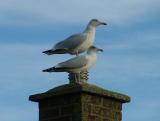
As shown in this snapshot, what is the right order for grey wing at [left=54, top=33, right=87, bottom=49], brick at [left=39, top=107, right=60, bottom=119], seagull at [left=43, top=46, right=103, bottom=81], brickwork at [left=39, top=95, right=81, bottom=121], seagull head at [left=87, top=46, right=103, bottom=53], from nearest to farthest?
brickwork at [left=39, top=95, right=81, bottom=121], brick at [left=39, top=107, right=60, bottom=119], seagull at [left=43, top=46, right=103, bottom=81], seagull head at [left=87, top=46, right=103, bottom=53], grey wing at [left=54, top=33, right=87, bottom=49]

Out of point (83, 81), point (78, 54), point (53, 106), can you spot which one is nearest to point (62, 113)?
point (53, 106)

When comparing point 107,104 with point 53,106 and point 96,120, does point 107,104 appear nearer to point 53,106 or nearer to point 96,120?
point 96,120

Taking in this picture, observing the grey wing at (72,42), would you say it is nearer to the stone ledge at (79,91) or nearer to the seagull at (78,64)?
the seagull at (78,64)

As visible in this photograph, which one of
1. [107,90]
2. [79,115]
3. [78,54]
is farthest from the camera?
[78,54]

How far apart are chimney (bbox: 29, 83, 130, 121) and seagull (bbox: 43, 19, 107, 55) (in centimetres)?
75

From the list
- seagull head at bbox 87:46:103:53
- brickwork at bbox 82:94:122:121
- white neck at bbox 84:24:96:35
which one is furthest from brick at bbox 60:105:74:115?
white neck at bbox 84:24:96:35

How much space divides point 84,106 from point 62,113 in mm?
331

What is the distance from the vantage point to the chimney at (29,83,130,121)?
6.19m

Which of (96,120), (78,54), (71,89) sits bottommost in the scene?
(96,120)

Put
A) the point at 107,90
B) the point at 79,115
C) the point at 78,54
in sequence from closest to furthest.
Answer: the point at 79,115, the point at 107,90, the point at 78,54

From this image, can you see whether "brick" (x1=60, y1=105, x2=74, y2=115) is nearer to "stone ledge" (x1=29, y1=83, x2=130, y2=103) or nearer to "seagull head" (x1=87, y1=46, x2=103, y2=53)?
"stone ledge" (x1=29, y1=83, x2=130, y2=103)

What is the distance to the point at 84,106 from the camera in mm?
6168

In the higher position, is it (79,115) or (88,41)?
(88,41)

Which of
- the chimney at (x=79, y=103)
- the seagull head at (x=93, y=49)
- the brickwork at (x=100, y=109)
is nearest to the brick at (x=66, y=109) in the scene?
the chimney at (x=79, y=103)
